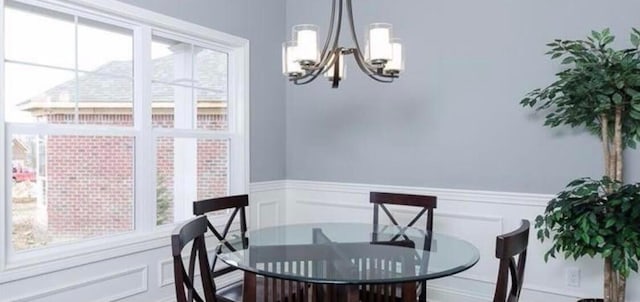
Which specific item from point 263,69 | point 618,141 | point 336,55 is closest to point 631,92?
point 618,141

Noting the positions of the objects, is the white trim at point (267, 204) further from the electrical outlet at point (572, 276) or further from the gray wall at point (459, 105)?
the electrical outlet at point (572, 276)

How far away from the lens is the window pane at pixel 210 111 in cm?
355

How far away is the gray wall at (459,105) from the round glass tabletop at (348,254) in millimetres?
906

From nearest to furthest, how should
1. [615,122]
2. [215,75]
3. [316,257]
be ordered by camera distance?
[316,257] → [615,122] → [215,75]

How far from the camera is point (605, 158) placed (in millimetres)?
2668

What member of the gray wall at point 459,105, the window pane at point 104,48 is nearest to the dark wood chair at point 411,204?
the gray wall at point 459,105

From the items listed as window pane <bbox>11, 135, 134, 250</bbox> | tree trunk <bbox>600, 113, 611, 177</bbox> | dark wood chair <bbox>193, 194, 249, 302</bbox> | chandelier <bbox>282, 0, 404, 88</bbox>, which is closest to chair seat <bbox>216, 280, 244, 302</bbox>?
dark wood chair <bbox>193, 194, 249, 302</bbox>

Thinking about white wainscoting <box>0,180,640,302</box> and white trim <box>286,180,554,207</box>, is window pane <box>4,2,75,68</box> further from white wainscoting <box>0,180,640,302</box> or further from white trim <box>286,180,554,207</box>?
white trim <box>286,180,554,207</box>

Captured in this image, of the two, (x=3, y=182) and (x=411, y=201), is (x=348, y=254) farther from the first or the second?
(x=3, y=182)

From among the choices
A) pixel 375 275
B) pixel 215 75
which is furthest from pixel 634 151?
pixel 215 75

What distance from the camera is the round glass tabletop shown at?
6.27ft

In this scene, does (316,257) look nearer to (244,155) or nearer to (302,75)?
(302,75)

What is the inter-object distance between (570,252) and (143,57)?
9.75 feet

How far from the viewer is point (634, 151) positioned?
9.23 ft
